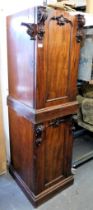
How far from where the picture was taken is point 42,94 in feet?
4.84

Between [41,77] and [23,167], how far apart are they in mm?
929

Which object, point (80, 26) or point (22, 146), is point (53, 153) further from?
point (80, 26)

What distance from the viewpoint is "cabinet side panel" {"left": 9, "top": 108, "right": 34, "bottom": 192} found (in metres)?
1.66

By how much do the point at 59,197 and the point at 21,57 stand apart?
4.47 ft

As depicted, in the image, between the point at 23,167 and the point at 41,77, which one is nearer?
the point at 41,77

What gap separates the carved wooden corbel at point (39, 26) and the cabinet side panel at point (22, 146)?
69 centimetres

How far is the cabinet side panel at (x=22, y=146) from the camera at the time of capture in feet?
5.44

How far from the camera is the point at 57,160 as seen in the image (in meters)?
1.82

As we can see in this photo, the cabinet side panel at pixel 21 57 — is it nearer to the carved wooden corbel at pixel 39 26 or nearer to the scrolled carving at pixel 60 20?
the carved wooden corbel at pixel 39 26

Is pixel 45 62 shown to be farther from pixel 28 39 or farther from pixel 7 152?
pixel 7 152

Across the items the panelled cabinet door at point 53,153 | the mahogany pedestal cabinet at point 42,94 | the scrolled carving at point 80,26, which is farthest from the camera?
the panelled cabinet door at point 53,153

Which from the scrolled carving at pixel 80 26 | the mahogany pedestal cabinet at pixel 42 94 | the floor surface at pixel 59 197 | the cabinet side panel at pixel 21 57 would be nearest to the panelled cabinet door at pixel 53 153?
the mahogany pedestal cabinet at pixel 42 94

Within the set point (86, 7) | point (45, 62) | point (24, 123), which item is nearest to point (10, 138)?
point (24, 123)

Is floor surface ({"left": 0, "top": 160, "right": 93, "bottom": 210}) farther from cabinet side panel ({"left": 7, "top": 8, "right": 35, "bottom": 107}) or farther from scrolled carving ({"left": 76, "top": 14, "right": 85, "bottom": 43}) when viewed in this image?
scrolled carving ({"left": 76, "top": 14, "right": 85, "bottom": 43})
